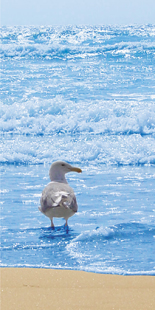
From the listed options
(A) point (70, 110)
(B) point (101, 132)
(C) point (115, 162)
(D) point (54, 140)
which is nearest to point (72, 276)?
(C) point (115, 162)

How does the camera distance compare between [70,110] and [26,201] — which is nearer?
[26,201]

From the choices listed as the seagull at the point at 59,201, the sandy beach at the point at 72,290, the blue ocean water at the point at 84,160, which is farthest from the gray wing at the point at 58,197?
the sandy beach at the point at 72,290

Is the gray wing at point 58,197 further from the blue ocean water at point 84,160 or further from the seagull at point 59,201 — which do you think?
the blue ocean water at point 84,160

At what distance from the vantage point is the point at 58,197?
A: 408cm

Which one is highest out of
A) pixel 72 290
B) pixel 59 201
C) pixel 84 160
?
pixel 59 201

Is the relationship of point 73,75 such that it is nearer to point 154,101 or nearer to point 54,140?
point 154,101

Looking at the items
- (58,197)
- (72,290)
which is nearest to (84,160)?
(58,197)

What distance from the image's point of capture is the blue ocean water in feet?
12.6

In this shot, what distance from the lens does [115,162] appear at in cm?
809

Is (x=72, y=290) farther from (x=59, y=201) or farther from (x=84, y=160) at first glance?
(x=84, y=160)

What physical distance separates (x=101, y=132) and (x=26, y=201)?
7.29 m

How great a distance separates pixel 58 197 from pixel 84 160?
4.30 m

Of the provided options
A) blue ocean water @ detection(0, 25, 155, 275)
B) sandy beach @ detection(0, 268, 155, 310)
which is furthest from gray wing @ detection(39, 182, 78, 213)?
sandy beach @ detection(0, 268, 155, 310)

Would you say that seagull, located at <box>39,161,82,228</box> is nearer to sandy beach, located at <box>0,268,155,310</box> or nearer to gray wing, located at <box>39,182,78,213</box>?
gray wing, located at <box>39,182,78,213</box>
